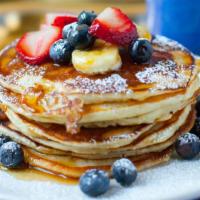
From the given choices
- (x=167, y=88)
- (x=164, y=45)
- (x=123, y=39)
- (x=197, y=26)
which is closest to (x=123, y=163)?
(x=167, y=88)

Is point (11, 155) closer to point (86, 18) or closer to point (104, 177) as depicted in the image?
point (104, 177)

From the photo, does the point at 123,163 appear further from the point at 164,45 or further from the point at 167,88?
the point at 164,45

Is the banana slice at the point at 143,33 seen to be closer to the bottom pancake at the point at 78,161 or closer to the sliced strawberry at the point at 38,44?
the sliced strawberry at the point at 38,44

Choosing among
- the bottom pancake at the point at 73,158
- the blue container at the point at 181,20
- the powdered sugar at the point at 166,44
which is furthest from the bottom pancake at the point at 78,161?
the blue container at the point at 181,20

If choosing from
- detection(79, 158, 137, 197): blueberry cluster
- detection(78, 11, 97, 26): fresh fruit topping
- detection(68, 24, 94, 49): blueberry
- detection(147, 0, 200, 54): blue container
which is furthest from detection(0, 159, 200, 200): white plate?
detection(147, 0, 200, 54): blue container

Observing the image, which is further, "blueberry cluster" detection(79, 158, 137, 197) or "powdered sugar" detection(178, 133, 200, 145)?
"powdered sugar" detection(178, 133, 200, 145)

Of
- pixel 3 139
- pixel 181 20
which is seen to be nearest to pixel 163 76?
pixel 3 139

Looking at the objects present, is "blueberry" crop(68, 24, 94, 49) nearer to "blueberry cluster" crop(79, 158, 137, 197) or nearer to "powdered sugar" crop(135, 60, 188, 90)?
"powdered sugar" crop(135, 60, 188, 90)
